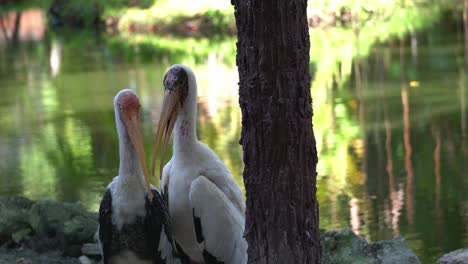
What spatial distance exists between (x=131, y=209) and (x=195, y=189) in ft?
1.25

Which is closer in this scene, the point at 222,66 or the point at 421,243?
the point at 421,243

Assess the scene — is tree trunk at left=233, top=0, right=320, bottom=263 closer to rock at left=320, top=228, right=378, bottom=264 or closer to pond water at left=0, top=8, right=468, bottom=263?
rock at left=320, top=228, right=378, bottom=264

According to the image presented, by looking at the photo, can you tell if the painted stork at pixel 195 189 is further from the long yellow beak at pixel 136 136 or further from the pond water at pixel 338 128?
the pond water at pixel 338 128

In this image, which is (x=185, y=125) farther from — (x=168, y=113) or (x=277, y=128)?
(x=277, y=128)

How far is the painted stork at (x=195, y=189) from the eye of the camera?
17.4 ft

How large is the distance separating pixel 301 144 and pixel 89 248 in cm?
297

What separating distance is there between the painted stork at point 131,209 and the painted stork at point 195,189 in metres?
0.18

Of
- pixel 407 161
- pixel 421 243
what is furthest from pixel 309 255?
pixel 407 161

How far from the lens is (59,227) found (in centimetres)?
679

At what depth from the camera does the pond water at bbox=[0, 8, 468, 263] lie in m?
8.60

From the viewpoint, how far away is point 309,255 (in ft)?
13.9

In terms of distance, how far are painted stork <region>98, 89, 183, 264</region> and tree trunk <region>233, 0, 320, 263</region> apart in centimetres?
103

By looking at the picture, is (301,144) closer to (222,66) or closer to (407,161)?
(407,161)

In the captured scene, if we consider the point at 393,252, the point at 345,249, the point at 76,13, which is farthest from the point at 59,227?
the point at 76,13
